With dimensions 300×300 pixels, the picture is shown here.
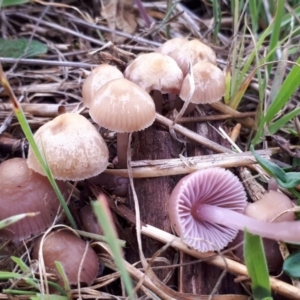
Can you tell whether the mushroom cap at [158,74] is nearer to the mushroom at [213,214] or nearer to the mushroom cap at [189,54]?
the mushroom cap at [189,54]

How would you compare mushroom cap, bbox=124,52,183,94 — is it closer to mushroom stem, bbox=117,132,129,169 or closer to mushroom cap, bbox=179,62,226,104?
mushroom cap, bbox=179,62,226,104

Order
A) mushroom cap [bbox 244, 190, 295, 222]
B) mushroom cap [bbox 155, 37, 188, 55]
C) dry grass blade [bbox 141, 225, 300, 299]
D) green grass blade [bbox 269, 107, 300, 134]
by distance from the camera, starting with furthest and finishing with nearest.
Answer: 1. mushroom cap [bbox 155, 37, 188, 55]
2. green grass blade [bbox 269, 107, 300, 134]
3. mushroom cap [bbox 244, 190, 295, 222]
4. dry grass blade [bbox 141, 225, 300, 299]

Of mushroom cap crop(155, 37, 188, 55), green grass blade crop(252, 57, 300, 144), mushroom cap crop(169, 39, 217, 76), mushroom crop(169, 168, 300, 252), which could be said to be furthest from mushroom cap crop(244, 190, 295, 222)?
mushroom cap crop(155, 37, 188, 55)

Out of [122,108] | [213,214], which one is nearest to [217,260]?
[213,214]

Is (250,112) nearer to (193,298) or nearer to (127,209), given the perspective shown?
(127,209)

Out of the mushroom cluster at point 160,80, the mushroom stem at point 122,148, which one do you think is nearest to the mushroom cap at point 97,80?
the mushroom cluster at point 160,80

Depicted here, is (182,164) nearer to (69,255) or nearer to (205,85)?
(205,85)
